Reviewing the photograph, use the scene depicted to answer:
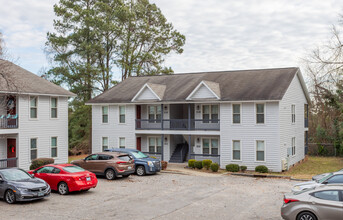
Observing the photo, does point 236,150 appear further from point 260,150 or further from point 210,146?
point 210,146

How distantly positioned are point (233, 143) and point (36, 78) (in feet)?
55.4

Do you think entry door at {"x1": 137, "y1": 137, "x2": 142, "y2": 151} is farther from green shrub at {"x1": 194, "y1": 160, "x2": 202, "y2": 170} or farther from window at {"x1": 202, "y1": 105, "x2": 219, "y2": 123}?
green shrub at {"x1": 194, "y1": 160, "x2": 202, "y2": 170}

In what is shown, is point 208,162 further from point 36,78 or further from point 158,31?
point 158,31

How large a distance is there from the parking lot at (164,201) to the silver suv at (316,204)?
6.94 feet

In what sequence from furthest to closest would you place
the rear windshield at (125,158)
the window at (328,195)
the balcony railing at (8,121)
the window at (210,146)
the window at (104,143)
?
the window at (104,143) → the window at (210,146) → the balcony railing at (8,121) → the rear windshield at (125,158) → the window at (328,195)

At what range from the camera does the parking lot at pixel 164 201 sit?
536 inches

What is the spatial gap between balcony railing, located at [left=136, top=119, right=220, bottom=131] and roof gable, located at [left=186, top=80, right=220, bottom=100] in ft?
6.25

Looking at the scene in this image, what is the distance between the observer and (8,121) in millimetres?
25406

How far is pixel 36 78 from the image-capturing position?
95.9ft

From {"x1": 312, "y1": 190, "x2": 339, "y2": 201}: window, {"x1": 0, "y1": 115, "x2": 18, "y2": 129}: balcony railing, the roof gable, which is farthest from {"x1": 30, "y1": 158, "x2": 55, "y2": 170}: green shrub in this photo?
{"x1": 312, "y1": 190, "x2": 339, "y2": 201}: window

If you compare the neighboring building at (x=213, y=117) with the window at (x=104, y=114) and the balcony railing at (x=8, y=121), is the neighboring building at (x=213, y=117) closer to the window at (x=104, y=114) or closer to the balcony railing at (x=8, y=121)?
the window at (x=104, y=114)

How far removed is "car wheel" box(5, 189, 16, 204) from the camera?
1519 cm

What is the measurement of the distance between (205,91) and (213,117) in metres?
2.72

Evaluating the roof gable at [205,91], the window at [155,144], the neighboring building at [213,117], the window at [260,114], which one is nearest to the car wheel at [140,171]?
the neighboring building at [213,117]
